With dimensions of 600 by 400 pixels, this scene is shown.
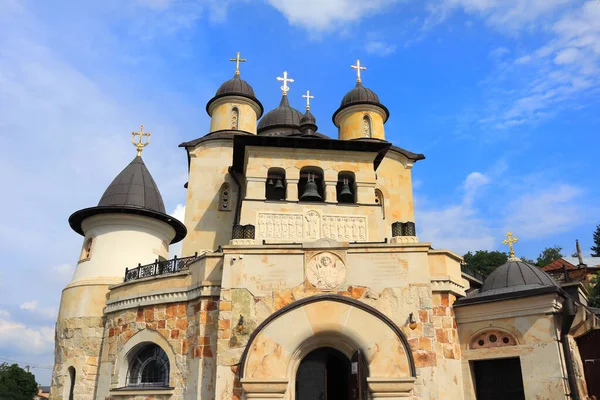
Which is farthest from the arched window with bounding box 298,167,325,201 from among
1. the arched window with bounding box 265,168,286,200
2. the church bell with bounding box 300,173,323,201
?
the arched window with bounding box 265,168,286,200

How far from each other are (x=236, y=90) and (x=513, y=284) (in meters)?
14.9

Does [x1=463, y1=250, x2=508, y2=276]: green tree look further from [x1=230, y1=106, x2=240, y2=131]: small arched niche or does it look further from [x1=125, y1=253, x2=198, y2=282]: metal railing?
[x1=125, y1=253, x2=198, y2=282]: metal railing

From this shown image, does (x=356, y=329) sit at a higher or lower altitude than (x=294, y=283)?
lower

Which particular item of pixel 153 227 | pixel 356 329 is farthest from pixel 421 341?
pixel 153 227

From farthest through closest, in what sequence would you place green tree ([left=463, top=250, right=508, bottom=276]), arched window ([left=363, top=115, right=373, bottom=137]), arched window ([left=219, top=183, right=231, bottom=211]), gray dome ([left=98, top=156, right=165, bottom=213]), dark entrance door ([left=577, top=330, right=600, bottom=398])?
green tree ([left=463, top=250, right=508, bottom=276])
arched window ([left=363, top=115, right=373, bottom=137])
arched window ([left=219, top=183, right=231, bottom=211])
gray dome ([left=98, top=156, right=165, bottom=213])
dark entrance door ([left=577, top=330, right=600, bottom=398])

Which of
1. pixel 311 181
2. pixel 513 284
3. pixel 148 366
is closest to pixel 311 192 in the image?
pixel 311 181

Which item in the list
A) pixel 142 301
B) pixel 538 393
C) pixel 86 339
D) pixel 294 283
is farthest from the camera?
pixel 86 339

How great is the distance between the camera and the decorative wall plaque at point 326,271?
481 inches

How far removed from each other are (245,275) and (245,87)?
524 inches

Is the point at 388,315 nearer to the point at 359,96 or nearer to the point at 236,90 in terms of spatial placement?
the point at 359,96

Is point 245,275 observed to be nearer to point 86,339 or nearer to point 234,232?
point 234,232

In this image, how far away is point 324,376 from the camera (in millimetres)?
12266

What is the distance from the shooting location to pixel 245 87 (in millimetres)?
23625

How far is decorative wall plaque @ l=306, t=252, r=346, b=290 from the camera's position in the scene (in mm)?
12206
